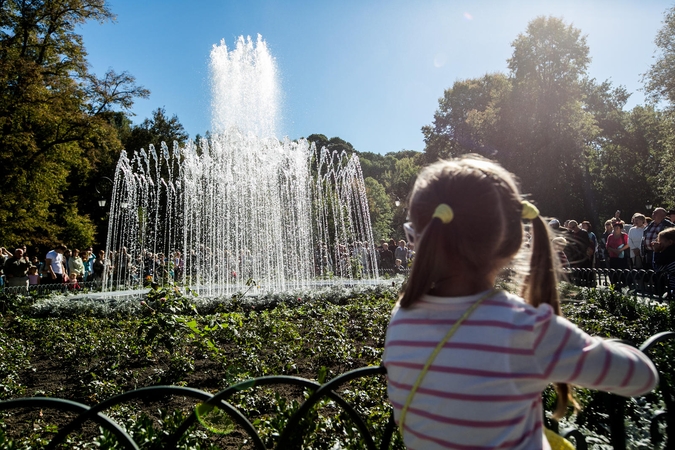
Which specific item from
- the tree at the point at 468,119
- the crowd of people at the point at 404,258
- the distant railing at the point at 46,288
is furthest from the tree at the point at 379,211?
the distant railing at the point at 46,288

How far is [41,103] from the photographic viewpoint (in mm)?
20125

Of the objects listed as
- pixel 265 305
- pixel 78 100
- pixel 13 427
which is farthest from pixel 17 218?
pixel 13 427

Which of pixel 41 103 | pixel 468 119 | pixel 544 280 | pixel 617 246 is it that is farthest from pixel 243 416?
pixel 468 119

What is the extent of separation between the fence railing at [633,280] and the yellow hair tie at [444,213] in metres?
4.93

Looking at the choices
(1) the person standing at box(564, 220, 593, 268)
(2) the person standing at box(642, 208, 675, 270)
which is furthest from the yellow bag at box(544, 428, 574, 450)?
(2) the person standing at box(642, 208, 675, 270)

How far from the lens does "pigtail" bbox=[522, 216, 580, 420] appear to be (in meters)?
1.40

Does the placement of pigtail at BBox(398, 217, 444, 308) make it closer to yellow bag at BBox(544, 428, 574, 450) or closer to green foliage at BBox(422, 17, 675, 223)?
yellow bag at BBox(544, 428, 574, 450)

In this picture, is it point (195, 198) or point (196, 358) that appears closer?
point (196, 358)

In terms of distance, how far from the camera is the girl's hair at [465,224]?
4.16 feet

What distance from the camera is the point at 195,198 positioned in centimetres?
1873

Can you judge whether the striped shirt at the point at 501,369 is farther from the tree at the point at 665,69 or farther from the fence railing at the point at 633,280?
the tree at the point at 665,69

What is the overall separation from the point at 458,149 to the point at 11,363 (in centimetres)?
3048

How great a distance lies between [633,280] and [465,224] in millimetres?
6938

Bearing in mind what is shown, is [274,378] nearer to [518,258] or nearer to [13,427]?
[518,258]
